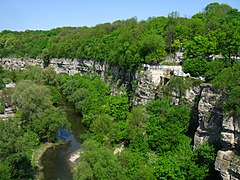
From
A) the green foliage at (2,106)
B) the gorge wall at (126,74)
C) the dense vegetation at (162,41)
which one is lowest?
the green foliage at (2,106)

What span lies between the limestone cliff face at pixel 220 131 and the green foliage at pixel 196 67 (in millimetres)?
6357

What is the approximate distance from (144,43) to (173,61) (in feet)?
18.0

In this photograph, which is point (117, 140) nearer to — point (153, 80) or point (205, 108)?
point (153, 80)

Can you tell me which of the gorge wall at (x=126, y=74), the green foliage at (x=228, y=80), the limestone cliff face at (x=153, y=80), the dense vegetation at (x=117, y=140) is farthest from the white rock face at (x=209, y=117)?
the gorge wall at (x=126, y=74)

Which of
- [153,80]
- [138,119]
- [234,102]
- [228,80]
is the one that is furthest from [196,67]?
[234,102]

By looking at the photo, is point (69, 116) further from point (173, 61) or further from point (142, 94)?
point (173, 61)

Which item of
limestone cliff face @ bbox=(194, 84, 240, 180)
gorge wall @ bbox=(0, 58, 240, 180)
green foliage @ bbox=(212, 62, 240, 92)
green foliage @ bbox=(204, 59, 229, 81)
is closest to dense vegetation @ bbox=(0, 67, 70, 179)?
gorge wall @ bbox=(0, 58, 240, 180)

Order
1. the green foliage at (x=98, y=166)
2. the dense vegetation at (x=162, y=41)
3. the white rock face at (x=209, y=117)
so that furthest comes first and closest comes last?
1. the dense vegetation at (x=162, y=41)
2. the white rock face at (x=209, y=117)
3. the green foliage at (x=98, y=166)

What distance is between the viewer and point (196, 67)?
1438 inches

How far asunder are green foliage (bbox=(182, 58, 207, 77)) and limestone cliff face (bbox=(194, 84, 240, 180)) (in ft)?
20.9

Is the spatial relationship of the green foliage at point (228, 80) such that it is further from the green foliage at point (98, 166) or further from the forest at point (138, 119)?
the green foliage at point (98, 166)

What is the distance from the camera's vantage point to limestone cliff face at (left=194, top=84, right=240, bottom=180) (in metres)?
23.8

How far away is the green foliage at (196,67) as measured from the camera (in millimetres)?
36094

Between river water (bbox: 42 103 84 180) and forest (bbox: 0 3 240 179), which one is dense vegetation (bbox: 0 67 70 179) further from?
river water (bbox: 42 103 84 180)
